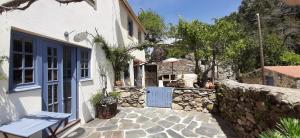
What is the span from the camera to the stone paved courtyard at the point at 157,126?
6.36 metres

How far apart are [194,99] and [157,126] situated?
3.30m

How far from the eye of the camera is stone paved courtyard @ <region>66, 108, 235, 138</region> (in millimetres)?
6359

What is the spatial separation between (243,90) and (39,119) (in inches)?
198

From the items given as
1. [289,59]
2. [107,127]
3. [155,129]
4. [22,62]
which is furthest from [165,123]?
[289,59]

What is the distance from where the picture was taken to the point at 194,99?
9.91 m

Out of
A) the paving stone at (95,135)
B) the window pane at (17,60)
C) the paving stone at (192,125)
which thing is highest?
the window pane at (17,60)

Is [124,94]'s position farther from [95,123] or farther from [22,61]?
[22,61]

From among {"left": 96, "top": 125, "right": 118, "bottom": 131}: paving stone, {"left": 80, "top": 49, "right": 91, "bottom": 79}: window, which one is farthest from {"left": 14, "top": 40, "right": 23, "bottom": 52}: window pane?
{"left": 96, "top": 125, "right": 118, "bottom": 131}: paving stone

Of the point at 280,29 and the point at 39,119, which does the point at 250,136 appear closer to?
the point at 39,119

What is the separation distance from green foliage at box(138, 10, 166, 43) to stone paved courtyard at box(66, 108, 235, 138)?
26116 millimetres

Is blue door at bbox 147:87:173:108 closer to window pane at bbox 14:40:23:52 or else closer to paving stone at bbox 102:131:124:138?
paving stone at bbox 102:131:124:138

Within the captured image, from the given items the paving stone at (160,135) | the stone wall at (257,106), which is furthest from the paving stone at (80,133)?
the stone wall at (257,106)

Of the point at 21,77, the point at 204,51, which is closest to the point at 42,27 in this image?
the point at 21,77

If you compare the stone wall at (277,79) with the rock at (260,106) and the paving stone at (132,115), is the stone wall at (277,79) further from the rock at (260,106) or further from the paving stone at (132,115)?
the rock at (260,106)
